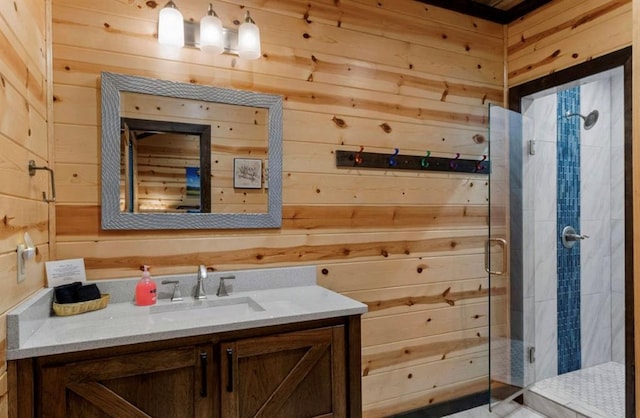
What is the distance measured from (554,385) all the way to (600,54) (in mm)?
2212

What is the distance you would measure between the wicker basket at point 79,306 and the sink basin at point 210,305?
20cm

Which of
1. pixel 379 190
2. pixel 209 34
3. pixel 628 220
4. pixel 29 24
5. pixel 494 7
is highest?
pixel 494 7

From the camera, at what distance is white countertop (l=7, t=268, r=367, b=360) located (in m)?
1.27

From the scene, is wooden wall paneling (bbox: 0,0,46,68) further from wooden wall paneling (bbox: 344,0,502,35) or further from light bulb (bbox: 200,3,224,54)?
wooden wall paneling (bbox: 344,0,502,35)

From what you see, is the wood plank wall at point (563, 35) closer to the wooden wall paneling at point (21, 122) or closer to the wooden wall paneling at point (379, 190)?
the wooden wall paneling at point (379, 190)

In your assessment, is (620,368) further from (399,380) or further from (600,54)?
(600,54)

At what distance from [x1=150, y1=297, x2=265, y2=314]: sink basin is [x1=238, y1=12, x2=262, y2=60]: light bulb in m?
1.22

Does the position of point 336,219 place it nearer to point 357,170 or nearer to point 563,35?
point 357,170

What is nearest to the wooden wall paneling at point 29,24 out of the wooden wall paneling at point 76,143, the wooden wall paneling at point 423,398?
the wooden wall paneling at point 76,143

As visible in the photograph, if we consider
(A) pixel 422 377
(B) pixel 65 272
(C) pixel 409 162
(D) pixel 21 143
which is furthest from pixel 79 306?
(A) pixel 422 377

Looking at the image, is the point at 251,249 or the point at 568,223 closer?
the point at 251,249

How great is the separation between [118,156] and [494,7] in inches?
103

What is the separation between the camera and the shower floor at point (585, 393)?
8.02ft

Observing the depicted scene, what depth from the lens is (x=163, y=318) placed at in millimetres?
1542
